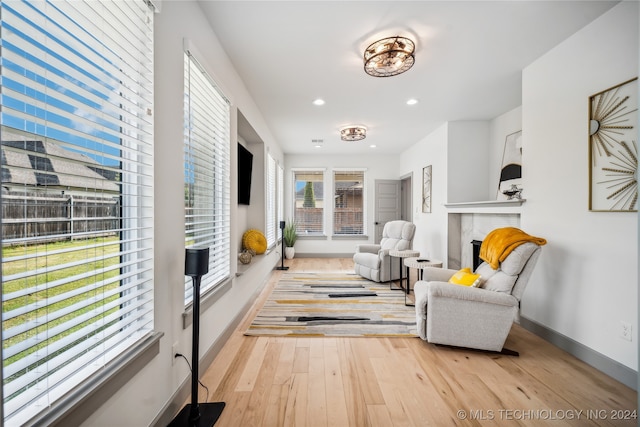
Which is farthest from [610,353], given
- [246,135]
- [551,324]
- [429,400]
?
[246,135]

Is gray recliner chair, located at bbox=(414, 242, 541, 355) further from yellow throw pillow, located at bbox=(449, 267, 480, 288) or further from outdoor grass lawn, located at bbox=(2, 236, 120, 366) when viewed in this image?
outdoor grass lawn, located at bbox=(2, 236, 120, 366)

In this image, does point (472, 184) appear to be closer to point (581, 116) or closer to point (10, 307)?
point (581, 116)

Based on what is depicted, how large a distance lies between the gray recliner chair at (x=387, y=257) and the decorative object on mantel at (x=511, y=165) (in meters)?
1.41

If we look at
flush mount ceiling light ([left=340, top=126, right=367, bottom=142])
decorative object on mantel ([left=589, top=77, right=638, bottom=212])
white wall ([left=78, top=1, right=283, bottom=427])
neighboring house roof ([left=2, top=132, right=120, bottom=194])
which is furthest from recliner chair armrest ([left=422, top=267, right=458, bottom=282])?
neighboring house roof ([left=2, top=132, right=120, bottom=194])

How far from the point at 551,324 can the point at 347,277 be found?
9.95 feet

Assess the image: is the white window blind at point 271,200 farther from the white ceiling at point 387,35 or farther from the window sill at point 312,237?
the window sill at point 312,237

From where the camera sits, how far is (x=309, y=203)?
7527 mm

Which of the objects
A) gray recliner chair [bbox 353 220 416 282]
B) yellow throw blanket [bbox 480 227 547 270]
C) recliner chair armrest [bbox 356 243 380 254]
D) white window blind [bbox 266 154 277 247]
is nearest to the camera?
yellow throw blanket [bbox 480 227 547 270]

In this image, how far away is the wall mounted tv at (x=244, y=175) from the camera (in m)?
3.82

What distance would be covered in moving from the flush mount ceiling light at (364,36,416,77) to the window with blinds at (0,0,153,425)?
1684 mm

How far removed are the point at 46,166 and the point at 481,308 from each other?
2849 millimetres

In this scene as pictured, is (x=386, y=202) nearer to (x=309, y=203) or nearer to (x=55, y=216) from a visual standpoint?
(x=309, y=203)

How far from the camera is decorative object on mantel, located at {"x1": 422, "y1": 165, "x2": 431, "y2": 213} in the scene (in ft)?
18.0

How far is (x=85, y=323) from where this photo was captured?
1146mm
